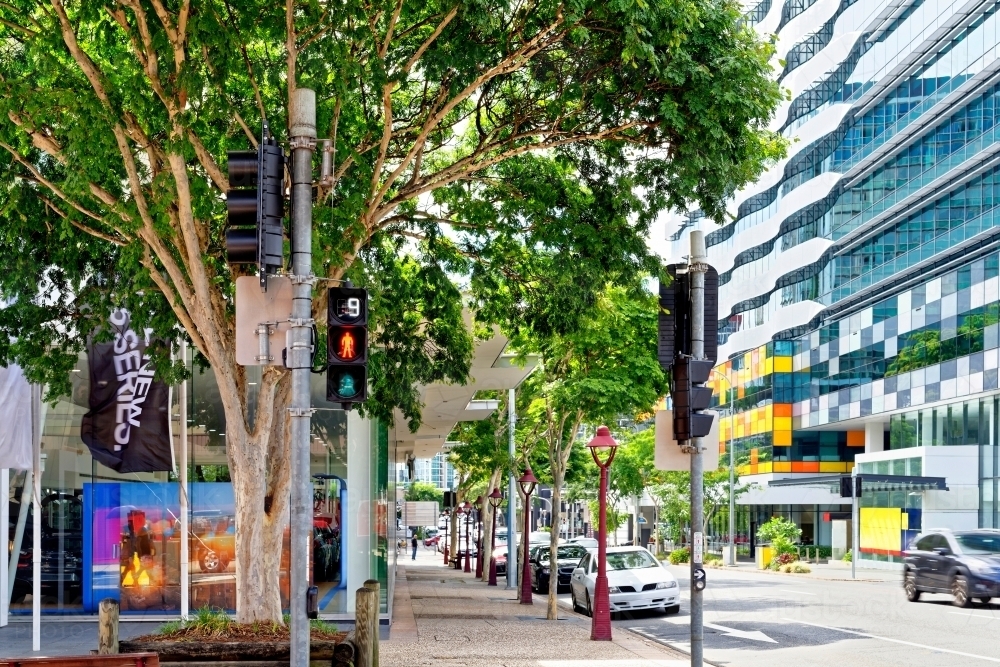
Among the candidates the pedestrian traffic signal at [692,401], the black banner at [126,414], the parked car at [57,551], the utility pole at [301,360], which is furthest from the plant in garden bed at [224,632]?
the parked car at [57,551]

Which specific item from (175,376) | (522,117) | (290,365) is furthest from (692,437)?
(175,376)

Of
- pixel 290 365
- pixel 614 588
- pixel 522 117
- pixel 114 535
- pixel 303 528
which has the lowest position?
pixel 614 588

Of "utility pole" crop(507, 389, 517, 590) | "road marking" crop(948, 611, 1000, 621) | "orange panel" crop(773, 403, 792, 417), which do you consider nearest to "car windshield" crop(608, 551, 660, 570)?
"utility pole" crop(507, 389, 517, 590)

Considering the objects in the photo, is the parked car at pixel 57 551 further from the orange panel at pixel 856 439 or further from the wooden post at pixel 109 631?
the orange panel at pixel 856 439

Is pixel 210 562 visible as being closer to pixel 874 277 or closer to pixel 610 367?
pixel 610 367

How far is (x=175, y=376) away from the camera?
631 inches

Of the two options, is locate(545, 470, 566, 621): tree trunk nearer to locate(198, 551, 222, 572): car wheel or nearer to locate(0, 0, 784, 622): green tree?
locate(198, 551, 222, 572): car wheel

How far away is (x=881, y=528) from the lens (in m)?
57.7

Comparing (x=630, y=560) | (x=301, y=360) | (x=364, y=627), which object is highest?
(x=301, y=360)

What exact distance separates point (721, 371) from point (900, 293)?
30.0 meters

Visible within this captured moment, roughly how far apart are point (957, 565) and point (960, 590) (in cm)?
53

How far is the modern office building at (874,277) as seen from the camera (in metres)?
52.8

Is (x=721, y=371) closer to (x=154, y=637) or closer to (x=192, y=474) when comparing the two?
(x=192, y=474)

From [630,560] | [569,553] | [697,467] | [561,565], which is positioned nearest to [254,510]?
[697,467]
